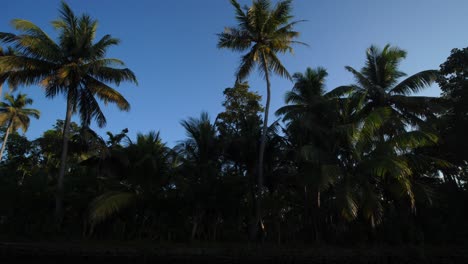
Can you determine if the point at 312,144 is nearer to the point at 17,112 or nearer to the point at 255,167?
the point at 255,167

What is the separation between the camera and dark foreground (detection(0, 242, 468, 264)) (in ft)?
27.6

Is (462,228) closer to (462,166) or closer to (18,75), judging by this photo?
(462,166)

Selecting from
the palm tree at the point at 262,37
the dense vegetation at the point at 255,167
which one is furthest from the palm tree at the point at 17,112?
the palm tree at the point at 262,37

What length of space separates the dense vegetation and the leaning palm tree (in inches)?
2.0

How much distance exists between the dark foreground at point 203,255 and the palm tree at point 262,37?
16.1 ft

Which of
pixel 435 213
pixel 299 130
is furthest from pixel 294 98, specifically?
pixel 435 213

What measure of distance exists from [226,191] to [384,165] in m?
5.97

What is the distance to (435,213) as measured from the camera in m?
13.5

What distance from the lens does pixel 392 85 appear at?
17094mm

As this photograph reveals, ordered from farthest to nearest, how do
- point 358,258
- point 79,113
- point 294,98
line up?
point 294,98 < point 79,113 < point 358,258

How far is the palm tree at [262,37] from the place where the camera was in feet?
47.1

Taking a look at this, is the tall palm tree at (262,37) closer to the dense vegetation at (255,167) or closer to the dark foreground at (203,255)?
the dense vegetation at (255,167)

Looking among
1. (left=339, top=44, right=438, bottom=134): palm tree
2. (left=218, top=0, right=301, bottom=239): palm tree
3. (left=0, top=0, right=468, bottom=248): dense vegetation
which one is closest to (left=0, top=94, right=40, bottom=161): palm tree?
(left=0, top=0, right=468, bottom=248): dense vegetation

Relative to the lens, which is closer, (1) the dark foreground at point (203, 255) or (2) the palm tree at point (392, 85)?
(1) the dark foreground at point (203, 255)
